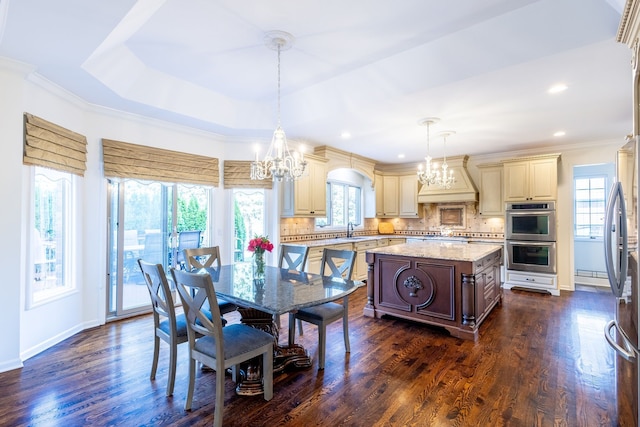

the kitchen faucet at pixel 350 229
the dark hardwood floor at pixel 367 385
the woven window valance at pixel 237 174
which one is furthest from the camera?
the kitchen faucet at pixel 350 229

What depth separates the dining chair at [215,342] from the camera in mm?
1861

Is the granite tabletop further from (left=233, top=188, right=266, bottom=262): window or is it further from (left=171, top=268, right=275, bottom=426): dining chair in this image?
(left=233, top=188, right=266, bottom=262): window

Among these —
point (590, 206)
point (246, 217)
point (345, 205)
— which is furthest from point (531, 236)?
point (246, 217)

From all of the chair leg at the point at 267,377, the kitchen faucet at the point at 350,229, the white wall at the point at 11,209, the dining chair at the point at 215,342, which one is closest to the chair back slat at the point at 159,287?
the dining chair at the point at 215,342

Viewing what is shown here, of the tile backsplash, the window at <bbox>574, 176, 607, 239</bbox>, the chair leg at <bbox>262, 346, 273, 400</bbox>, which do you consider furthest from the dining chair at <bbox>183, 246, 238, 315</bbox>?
the window at <bbox>574, 176, 607, 239</bbox>

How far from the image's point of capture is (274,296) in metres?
2.17

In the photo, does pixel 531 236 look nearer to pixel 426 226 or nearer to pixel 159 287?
pixel 426 226

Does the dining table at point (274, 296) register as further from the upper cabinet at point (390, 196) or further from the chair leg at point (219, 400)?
the upper cabinet at point (390, 196)

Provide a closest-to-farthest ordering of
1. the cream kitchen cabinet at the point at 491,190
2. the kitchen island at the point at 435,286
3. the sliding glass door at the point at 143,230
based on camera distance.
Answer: the kitchen island at the point at 435,286 < the sliding glass door at the point at 143,230 < the cream kitchen cabinet at the point at 491,190

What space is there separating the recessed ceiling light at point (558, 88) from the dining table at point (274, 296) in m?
2.75

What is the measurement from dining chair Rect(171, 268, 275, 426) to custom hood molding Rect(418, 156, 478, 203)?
5159mm

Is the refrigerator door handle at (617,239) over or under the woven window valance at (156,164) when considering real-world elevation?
under

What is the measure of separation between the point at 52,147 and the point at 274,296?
Result: 270 cm

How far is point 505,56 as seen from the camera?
2.57 meters
